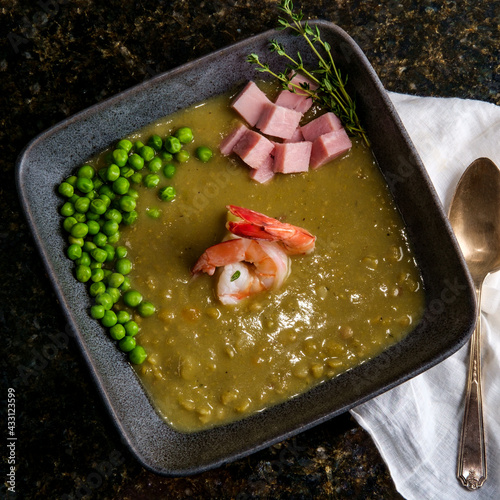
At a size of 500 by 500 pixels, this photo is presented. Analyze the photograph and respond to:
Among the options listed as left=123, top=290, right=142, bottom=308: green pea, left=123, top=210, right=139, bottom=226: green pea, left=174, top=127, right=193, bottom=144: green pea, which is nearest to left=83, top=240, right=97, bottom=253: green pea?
left=123, top=210, right=139, bottom=226: green pea

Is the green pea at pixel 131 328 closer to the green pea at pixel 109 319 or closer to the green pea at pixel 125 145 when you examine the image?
the green pea at pixel 109 319

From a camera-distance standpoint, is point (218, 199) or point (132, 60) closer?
point (218, 199)

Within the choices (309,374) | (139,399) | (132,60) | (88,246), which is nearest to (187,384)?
(139,399)

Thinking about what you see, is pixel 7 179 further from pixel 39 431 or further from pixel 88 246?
pixel 39 431

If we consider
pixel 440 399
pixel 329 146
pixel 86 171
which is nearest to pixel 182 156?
pixel 86 171

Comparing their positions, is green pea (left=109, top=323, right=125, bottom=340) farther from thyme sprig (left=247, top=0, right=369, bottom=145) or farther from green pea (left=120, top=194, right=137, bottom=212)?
thyme sprig (left=247, top=0, right=369, bottom=145)

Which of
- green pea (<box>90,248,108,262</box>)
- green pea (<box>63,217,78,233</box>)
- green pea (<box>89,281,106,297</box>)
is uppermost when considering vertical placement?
green pea (<box>63,217,78,233</box>)
